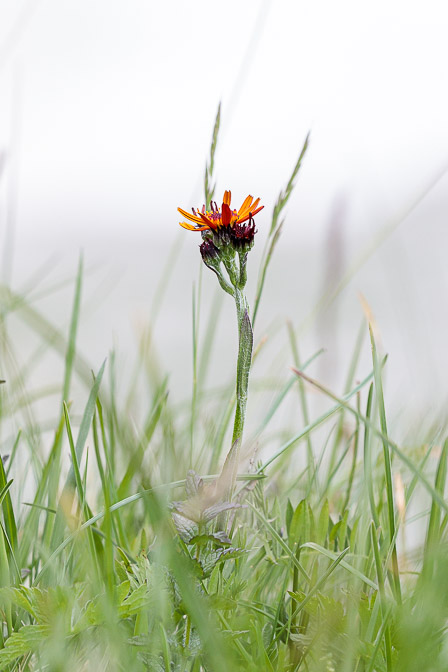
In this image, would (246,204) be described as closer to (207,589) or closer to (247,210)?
(247,210)

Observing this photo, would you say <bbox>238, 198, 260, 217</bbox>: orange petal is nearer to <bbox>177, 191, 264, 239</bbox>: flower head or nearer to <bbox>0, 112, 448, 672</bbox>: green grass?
<bbox>177, 191, 264, 239</bbox>: flower head

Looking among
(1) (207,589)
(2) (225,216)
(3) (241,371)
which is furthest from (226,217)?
(1) (207,589)

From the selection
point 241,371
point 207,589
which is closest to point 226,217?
point 241,371

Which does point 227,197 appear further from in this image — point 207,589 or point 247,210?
point 207,589

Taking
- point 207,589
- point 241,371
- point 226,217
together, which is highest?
point 226,217

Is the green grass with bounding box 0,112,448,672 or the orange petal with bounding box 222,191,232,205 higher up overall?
the orange petal with bounding box 222,191,232,205

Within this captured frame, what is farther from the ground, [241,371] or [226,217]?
[226,217]

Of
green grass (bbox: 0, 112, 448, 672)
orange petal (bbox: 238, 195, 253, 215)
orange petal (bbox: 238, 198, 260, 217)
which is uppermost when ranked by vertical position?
orange petal (bbox: 238, 195, 253, 215)

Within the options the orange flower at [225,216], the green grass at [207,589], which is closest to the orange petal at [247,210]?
the orange flower at [225,216]

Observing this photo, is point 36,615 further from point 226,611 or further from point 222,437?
point 222,437

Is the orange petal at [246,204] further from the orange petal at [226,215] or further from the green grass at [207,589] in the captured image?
the green grass at [207,589]

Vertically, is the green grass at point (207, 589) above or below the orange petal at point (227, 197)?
below

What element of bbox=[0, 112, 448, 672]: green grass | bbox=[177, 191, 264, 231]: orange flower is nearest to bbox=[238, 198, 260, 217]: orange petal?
bbox=[177, 191, 264, 231]: orange flower
